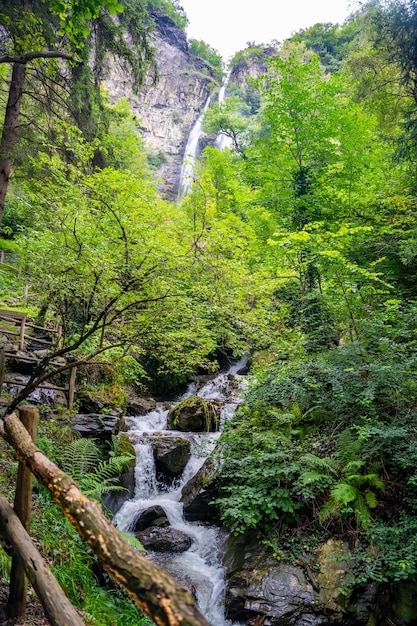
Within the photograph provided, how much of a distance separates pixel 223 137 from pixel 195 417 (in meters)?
37.7

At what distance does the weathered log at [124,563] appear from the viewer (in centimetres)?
142

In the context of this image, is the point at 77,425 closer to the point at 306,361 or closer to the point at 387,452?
the point at 306,361

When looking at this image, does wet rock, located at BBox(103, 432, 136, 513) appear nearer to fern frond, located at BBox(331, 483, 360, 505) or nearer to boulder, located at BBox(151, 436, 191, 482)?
boulder, located at BBox(151, 436, 191, 482)

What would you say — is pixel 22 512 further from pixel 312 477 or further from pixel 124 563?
pixel 312 477

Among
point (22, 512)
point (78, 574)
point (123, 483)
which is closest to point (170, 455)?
point (123, 483)

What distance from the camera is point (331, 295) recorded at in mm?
7480

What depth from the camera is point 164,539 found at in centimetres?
676

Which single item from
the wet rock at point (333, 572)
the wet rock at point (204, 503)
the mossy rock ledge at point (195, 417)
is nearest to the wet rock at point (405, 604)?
the wet rock at point (333, 572)

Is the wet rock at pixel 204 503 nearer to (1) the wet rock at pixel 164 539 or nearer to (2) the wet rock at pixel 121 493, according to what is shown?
(1) the wet rock at pixel 164 539

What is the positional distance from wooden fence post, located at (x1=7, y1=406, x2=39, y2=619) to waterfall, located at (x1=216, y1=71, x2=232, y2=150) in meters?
31.7

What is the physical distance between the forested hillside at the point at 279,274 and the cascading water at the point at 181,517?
73 centimetres

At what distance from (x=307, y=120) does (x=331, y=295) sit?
6375 millimetres

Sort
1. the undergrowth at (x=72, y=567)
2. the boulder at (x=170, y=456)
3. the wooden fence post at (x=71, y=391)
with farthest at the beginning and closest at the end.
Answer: the wooden fence post at (x=71, y=391)
the boulder at (x=170, y=456)
the undergrowth at (x=72, y=567)

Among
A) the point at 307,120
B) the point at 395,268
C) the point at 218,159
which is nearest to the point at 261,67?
the point at 218,159
